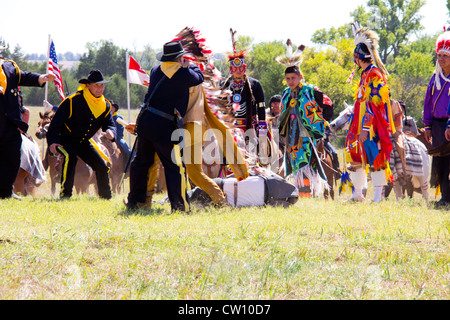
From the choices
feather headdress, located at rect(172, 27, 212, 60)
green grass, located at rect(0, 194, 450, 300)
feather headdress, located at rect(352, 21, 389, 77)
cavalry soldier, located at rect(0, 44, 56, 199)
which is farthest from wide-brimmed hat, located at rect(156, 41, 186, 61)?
feather headdress, located at rect(352, 21, 389, 77)

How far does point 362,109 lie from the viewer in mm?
8508

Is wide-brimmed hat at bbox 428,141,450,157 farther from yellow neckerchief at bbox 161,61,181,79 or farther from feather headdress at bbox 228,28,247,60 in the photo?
yellow neckerchief at bbox 161,61,181,79

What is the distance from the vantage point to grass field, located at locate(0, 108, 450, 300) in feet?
12.3

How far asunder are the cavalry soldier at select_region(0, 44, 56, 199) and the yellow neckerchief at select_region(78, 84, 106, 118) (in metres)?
0.68

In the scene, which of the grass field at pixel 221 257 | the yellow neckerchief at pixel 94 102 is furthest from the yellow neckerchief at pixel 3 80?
the grass field at pixel 221 257

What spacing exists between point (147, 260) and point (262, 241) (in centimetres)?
102

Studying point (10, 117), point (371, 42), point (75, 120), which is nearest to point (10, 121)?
point (10, 117)

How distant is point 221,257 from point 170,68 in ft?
9.86

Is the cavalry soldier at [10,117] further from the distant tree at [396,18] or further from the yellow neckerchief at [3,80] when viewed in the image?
the distant tree at [396,18]

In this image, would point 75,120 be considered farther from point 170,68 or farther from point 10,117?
point 170,68

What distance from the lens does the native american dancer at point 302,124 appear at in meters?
9.16

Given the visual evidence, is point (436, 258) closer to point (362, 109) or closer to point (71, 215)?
point (71, 215)

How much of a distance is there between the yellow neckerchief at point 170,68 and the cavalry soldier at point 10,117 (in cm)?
194

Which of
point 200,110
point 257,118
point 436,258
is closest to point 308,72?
point 257,118
